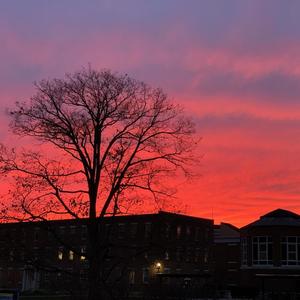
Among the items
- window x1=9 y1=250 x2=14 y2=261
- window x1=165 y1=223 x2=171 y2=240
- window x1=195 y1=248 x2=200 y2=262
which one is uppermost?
window x1=195 y1=248 x2=200 y2=262

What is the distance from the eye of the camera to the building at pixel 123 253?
37.8 m

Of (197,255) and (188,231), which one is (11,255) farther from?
(197,255)

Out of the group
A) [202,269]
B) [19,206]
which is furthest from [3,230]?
[202,269]

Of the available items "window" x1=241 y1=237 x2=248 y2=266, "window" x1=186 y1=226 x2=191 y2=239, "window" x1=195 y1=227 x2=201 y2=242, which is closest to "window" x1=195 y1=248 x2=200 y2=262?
"window" x1=195 y1=227 x2=201 y2=242

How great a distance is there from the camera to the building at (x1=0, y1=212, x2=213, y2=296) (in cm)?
3775

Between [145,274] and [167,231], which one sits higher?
[167,231]

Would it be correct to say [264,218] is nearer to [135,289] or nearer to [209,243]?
[135,289]

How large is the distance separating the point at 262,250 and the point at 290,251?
3.23 meters

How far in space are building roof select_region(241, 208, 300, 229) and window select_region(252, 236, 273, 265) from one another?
169 cm

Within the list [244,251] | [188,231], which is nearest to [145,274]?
[188,231]

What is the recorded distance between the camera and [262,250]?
68.3 m

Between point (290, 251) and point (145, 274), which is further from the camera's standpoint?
point (145, 274)

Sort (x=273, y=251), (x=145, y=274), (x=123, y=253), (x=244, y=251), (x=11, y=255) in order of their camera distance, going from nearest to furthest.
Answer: (x=11, y=255)
(x=123, y=253)
(x=273, y=251)
(x=244, y=251)
(x=145, y=274)

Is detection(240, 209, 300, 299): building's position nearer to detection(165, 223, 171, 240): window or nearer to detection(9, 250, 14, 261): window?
detection(165, 223, 171, 240): window
